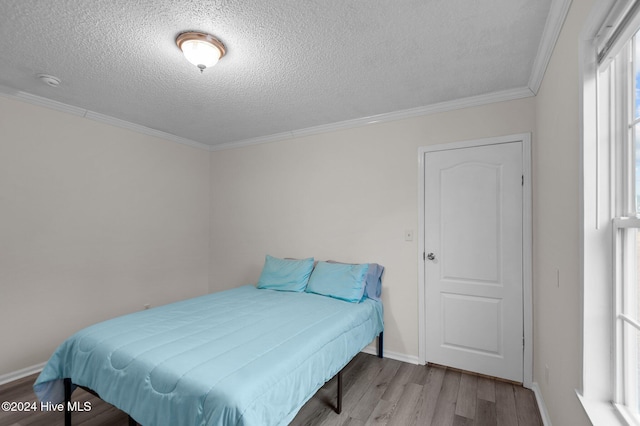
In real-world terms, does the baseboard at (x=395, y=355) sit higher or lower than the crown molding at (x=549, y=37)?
lower

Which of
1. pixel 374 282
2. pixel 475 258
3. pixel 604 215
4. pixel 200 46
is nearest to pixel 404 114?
pixel 475 258

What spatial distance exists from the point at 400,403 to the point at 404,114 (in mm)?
2539

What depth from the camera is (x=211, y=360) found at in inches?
64.1

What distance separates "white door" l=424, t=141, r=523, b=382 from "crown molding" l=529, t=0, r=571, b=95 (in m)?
0.57

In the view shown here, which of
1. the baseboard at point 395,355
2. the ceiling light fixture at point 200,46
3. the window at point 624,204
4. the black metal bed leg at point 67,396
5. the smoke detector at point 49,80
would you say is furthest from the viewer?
the baseboard at point 395,355

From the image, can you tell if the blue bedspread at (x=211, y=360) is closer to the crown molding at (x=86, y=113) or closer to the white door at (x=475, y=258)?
the white door at (x=475, y=258)

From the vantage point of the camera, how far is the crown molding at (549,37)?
1.55 metres

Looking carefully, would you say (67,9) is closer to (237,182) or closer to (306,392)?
(306,392)

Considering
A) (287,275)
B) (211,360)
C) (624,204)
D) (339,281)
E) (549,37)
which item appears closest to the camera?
(624,204)

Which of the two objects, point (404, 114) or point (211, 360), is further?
point (404, 114)

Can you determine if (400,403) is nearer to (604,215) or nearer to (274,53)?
(604,215)

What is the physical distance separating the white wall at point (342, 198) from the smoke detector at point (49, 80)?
2.06 meters

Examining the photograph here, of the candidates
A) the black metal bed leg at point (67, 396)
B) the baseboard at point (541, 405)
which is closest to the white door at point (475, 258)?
the baseboard at point (541, 405)

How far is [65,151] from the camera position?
2975 millimetres
